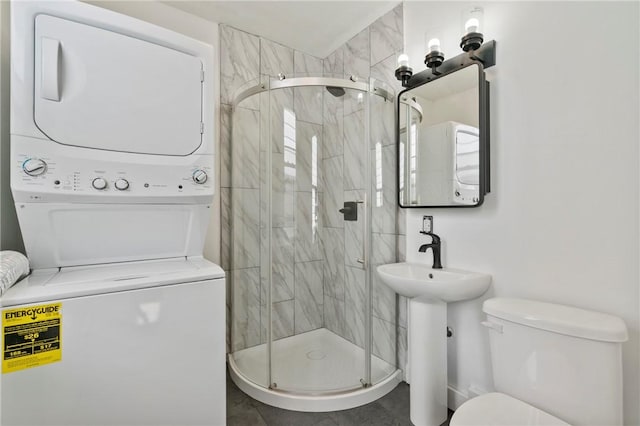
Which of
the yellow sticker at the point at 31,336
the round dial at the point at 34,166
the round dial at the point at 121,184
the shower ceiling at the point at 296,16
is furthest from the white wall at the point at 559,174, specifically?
the round dial at the point at 34,166

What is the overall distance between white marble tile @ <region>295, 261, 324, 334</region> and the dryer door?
99cm

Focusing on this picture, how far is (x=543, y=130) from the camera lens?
1.40 meters

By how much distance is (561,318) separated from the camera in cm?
116

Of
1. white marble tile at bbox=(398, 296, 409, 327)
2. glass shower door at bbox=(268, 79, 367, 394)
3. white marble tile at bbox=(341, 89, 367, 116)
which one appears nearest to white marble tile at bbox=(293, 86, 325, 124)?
glass shower door at bbox=(268, 79, 367, 394)

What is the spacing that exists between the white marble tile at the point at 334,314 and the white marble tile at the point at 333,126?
0.94m

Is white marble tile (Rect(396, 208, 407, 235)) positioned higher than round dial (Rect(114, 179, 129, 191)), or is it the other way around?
round dial (Rect(114, 179, 129, 191))

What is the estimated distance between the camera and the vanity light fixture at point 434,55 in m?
1.71

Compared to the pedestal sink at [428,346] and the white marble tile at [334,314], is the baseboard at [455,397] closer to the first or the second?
the pedestal sink at [428,346]

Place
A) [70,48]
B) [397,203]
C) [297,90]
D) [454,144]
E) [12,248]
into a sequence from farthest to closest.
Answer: [397,203], [297,90], [454,144], [12,248], [70,48]

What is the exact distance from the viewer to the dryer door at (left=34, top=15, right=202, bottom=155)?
4.16 feet

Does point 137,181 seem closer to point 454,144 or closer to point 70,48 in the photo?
point 70,48

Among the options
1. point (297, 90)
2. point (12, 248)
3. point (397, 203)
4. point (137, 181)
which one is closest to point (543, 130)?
point (397, 203)

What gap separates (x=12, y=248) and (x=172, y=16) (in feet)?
5.64

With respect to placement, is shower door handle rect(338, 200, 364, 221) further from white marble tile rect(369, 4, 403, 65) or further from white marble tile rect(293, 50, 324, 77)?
white marble tile rect(293, 50, 324, 77)
